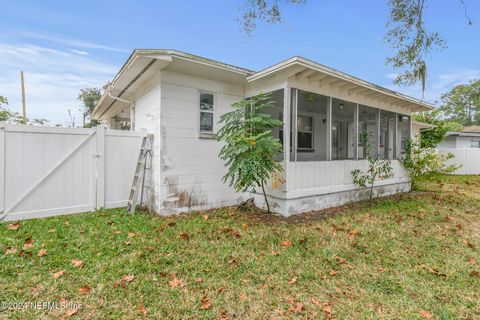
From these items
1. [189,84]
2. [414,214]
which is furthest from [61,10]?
[414,214]

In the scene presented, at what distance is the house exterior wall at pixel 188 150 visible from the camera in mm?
5223

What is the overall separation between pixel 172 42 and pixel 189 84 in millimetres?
5575

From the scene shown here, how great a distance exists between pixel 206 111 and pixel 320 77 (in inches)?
109

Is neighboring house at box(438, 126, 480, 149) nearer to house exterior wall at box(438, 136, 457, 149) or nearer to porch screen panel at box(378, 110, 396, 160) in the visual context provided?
house exterior wall at box(438, 136, 457, 149)

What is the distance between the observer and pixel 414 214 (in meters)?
5.62

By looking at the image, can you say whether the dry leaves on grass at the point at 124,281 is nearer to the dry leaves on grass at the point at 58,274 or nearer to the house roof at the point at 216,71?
the dry leaves on grass at the point at 58,274

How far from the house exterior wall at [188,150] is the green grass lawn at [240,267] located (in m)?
0.72

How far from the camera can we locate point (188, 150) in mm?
5520

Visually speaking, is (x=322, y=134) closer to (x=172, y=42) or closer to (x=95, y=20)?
(x=172, y=42)

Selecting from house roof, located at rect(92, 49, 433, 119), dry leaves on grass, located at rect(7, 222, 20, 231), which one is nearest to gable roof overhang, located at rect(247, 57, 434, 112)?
house roof, located at rect(92, 49, 433, 119)

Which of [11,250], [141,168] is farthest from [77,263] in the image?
[141,168]

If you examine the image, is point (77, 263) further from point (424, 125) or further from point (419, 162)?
point (424, 125)

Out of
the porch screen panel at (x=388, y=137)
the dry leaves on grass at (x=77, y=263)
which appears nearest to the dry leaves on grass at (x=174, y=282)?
the dry leaves on grass at (x=77, y=263)

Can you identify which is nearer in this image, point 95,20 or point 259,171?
point 259,171
